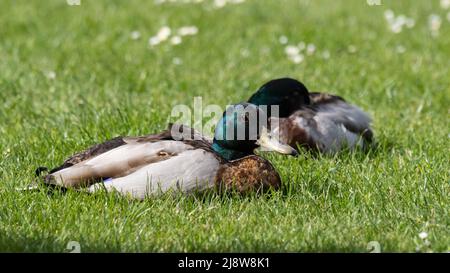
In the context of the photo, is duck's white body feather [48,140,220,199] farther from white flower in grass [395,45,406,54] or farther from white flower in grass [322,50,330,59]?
white flower in grass [395,45,406,54]

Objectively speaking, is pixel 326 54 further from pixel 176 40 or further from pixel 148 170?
pixel 148 170

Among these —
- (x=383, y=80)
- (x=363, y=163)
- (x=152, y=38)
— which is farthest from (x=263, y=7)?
(x=363, y=163)

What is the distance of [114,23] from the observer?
30.6ft

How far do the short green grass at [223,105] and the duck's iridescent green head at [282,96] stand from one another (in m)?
0.62

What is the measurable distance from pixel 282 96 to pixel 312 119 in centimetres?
26

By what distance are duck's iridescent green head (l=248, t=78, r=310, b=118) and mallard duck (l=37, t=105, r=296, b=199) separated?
129 cm

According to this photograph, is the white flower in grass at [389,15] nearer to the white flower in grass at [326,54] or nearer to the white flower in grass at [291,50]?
the white flower in grass at [326,54]

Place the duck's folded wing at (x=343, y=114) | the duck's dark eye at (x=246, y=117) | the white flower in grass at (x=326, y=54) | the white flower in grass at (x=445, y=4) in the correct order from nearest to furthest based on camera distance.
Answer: the duck's dark eye at (x=246, y=117) → the duck's folded wing at (x=343, y=114) → the white flower in grass at (x=326, y=54) → the white flower in grass at (x=445, y=4)

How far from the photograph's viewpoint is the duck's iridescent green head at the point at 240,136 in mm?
4922

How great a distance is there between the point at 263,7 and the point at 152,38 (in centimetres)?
176

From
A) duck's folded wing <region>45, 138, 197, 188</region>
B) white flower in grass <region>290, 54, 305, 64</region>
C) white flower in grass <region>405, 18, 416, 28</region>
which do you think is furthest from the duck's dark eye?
white flower in grass <region>405, 18, 416, 28</region>

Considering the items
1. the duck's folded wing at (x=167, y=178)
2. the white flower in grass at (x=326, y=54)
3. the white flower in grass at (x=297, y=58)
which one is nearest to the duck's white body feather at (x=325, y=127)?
the duck's folded wing at (x=167, y=178)

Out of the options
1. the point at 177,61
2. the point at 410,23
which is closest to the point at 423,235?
the point at 177,61

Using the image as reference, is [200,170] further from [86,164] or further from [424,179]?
[424,179]
